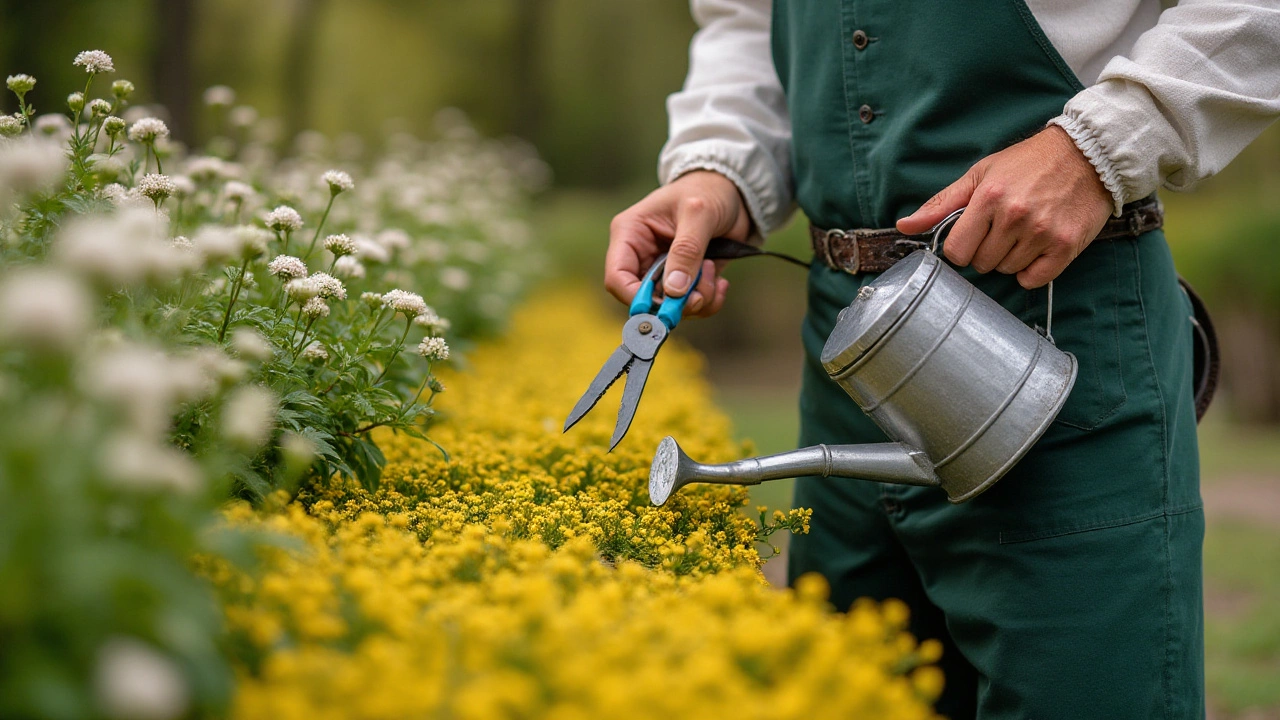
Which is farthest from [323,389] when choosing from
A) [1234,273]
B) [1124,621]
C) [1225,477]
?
[1234,273]

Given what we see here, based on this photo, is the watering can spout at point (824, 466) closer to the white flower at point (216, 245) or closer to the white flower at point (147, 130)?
the white flower at point (216, 245)

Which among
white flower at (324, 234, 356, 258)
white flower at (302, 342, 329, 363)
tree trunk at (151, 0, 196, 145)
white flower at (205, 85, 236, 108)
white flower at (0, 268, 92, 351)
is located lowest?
white flower at (0, 268, 92, 351)

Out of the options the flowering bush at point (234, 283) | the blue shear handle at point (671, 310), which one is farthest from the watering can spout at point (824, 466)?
the flowering bush at point (234, 283)

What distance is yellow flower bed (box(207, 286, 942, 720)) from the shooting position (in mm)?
768

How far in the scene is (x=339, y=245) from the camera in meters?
1.61

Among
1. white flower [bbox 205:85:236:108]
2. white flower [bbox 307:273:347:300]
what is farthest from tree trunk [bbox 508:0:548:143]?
white flower [bbox 307:273:347:300]

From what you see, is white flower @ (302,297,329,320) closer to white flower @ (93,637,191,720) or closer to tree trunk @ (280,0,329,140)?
white flower @ (93,637,191,720)

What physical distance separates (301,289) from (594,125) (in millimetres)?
14230

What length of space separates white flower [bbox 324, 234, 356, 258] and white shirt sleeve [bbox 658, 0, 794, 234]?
0.66 metres

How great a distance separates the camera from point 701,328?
1064cm

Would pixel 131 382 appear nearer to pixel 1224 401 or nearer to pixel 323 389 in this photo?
pixel 323 389

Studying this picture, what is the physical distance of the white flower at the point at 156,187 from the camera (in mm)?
1451

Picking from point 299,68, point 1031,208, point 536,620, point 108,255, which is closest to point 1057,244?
point 1031,208

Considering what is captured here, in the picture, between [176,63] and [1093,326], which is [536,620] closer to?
[1093,326]
